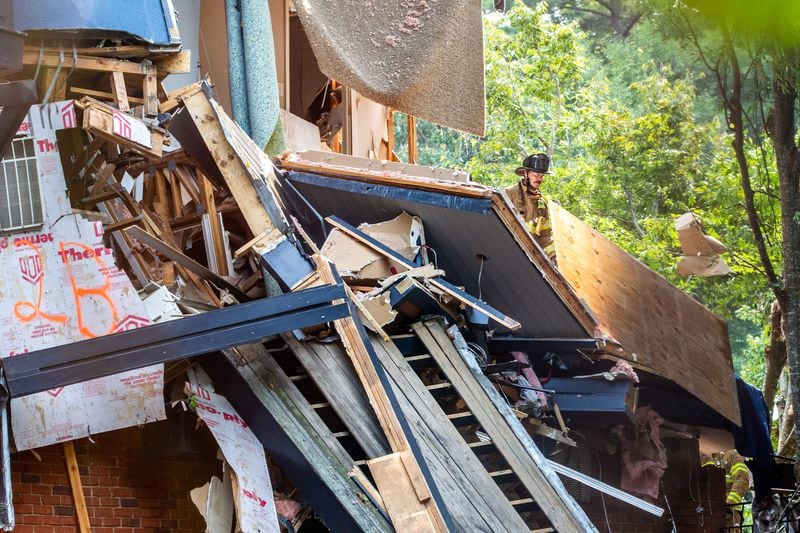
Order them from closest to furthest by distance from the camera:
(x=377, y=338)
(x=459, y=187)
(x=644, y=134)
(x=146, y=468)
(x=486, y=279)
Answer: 1. (x=146, y=468)
2. (x=377, y=338)
3. (x=459, y=187)
4. (x=486, y=279)
5. (x=644, y=134)

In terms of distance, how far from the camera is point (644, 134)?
23.3 meters

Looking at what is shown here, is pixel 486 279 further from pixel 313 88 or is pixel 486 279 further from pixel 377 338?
pixel 313 88

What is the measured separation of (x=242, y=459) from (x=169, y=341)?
1114mm

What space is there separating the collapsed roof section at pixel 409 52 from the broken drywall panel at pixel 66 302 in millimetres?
3304

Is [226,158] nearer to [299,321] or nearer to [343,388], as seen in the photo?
[299,321]

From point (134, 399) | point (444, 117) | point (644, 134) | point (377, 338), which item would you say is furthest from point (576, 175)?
point (134, 399)

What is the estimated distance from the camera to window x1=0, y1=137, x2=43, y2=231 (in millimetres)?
8242

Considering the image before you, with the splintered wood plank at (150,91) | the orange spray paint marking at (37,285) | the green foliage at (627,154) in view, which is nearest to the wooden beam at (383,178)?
the splintered wood plank at (150,91)

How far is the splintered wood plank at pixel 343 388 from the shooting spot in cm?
821

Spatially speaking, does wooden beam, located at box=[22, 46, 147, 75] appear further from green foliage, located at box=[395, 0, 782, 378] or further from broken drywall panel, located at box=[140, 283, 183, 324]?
green foliage, located at box=[395, 0, 782, 378]

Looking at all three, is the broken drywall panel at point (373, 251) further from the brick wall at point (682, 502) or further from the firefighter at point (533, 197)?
the brick wall at point (682, 502)

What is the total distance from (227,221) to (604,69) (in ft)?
84.8

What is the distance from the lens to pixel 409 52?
11188 mm

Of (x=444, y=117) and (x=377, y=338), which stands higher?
(x=444, y=117)
